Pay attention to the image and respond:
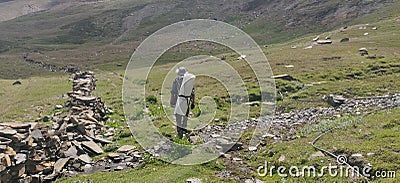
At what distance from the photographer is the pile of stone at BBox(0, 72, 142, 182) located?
1653cm

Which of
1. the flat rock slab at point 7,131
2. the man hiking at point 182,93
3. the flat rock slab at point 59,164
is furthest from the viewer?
the man hiking at point 182,93

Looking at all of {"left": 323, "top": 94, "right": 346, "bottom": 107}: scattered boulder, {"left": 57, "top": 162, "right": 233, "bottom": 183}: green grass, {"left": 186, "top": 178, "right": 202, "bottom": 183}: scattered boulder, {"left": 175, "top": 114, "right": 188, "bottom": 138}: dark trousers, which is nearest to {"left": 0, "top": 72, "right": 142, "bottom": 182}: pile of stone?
{"left": 57, "top": 162, "right": 233, "bottom": 183}: green grass

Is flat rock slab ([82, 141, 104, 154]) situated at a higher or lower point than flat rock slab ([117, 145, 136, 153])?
higher

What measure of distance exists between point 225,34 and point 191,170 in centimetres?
10238

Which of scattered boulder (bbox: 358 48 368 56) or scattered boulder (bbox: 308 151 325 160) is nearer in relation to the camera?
scattered boulder (bbox: 308 151 325 160)

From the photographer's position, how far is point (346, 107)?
96.0 feet

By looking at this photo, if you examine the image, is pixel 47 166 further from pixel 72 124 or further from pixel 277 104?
pixel 277 104

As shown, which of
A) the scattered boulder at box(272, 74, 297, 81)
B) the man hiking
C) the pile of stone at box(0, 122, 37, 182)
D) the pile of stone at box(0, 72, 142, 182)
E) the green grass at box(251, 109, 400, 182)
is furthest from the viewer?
the scattered boulder at box(272, 74, 297, 81)

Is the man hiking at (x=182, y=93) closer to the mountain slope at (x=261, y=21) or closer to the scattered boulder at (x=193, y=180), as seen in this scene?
the scattered boulder at (x=193, y=180)

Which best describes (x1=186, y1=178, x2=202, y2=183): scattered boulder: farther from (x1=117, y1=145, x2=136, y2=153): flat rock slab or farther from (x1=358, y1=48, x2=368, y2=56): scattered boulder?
(x1=358, y1=48, x2=368, y2=56): scattered boulder

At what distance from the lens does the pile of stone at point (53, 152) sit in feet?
54.2

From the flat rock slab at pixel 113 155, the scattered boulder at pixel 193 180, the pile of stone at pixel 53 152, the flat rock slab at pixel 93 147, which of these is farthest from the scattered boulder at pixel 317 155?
the flat rock slab at pixel 93 147

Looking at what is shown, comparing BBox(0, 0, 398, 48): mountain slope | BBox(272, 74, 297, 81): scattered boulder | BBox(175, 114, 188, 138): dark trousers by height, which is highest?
BBox(0, 0, 398, 48): mountain slope

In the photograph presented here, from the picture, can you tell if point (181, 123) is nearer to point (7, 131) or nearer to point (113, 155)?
point (113, 155)
